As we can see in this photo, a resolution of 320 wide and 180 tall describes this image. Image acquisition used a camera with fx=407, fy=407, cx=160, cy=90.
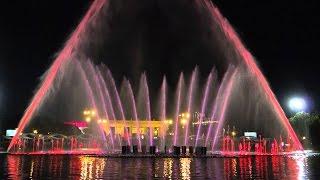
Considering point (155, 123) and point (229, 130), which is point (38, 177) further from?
point (155, 123)

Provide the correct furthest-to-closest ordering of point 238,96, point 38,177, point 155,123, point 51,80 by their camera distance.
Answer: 1. point 155,123
2. point 238,96
3. point 51,80
4. point 38,177

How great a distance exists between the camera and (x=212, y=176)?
757 inches

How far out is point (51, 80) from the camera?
4388 cm

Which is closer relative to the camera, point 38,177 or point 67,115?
point 38,177

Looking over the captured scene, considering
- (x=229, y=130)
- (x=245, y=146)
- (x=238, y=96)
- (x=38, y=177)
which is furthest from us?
(x=229, y=130)

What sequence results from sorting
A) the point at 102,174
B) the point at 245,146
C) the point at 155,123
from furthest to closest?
the point at 155,123
the point at 245,146
the point at 102,174

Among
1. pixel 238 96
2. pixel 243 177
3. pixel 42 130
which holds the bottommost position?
pixel 243 177

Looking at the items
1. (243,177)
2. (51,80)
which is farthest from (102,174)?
(51,80)

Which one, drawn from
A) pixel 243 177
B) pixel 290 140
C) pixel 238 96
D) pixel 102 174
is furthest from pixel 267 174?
A: pixel 238 96

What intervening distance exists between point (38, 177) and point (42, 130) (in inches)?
2805

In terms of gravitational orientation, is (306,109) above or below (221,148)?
above

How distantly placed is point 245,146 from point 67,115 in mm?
67649

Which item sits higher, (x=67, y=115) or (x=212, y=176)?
(x=67, y=115)

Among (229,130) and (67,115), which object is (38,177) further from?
(67,115)
